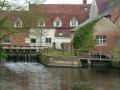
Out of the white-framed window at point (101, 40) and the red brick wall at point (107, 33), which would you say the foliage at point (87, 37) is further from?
the white-framed window at point (101, 40)

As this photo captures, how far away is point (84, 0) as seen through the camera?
64.7 metres

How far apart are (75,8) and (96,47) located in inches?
1009

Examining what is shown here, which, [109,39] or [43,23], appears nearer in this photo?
[43,23]

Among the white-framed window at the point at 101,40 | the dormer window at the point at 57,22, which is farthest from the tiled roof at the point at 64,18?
the white-framed window at the point at 101,40

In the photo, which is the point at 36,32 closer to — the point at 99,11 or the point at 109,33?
the point at 109,33

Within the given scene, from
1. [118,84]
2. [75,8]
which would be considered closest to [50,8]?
[75,8]

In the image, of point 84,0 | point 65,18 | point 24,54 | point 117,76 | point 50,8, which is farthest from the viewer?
point 84,0

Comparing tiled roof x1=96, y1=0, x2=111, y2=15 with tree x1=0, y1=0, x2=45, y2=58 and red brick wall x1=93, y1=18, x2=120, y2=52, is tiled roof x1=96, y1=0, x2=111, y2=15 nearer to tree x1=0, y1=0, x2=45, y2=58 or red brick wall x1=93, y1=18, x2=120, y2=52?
red brick wall x1=93, y1=18, x2=120, y2=52

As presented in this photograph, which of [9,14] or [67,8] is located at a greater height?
[67,8]

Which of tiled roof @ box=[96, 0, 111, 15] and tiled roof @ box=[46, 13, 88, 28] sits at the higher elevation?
tiled roof @ box=[96, 0, 111, 15]

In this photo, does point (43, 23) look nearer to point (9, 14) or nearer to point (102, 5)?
point (9, 14)

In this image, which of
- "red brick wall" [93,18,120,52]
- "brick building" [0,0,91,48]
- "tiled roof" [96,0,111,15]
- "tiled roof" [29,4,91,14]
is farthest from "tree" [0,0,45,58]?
"tiled roof" [29,4,91,14]

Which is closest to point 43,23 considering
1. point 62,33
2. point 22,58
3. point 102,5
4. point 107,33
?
point 22,58

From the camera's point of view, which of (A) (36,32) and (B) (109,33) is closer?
(A) (36,32)
